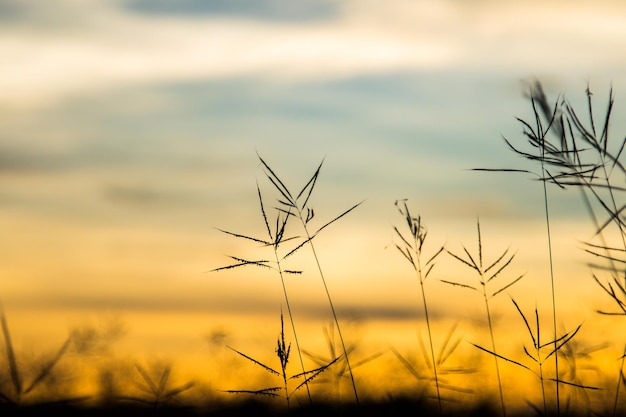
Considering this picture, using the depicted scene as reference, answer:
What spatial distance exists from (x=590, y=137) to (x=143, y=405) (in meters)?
1.98

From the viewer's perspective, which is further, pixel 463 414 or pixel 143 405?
pixel 463 414

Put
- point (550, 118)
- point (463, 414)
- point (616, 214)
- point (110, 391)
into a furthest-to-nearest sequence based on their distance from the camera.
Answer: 1. point (110, 391)
2. point (463, 414)
3. point (550, 118)
4. point (616, 214)

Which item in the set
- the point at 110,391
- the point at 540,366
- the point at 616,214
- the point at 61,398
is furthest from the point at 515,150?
the point at 110,391

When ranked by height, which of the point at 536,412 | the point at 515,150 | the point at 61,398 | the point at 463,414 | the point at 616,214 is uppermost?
the point at 515,150

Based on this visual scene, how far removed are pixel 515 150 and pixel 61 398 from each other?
2.03 m

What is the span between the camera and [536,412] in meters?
2.99

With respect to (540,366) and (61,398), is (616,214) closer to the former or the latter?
(540,366)

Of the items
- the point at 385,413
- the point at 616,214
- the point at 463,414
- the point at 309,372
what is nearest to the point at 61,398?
the point at 309,372

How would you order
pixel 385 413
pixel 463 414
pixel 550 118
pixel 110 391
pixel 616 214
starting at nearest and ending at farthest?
1. pixel 616 214
2. pixel 550 118
3. pixel 385 413
4. pixel 463 414
5. pixel 110 391

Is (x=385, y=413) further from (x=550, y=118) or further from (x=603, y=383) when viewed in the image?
(x=550, y=118)

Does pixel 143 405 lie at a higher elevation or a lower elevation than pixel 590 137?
lower

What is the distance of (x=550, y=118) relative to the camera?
10.3 feet

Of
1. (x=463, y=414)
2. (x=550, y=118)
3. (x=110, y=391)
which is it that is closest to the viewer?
(x=550, y=118)

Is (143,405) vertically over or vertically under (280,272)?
under
